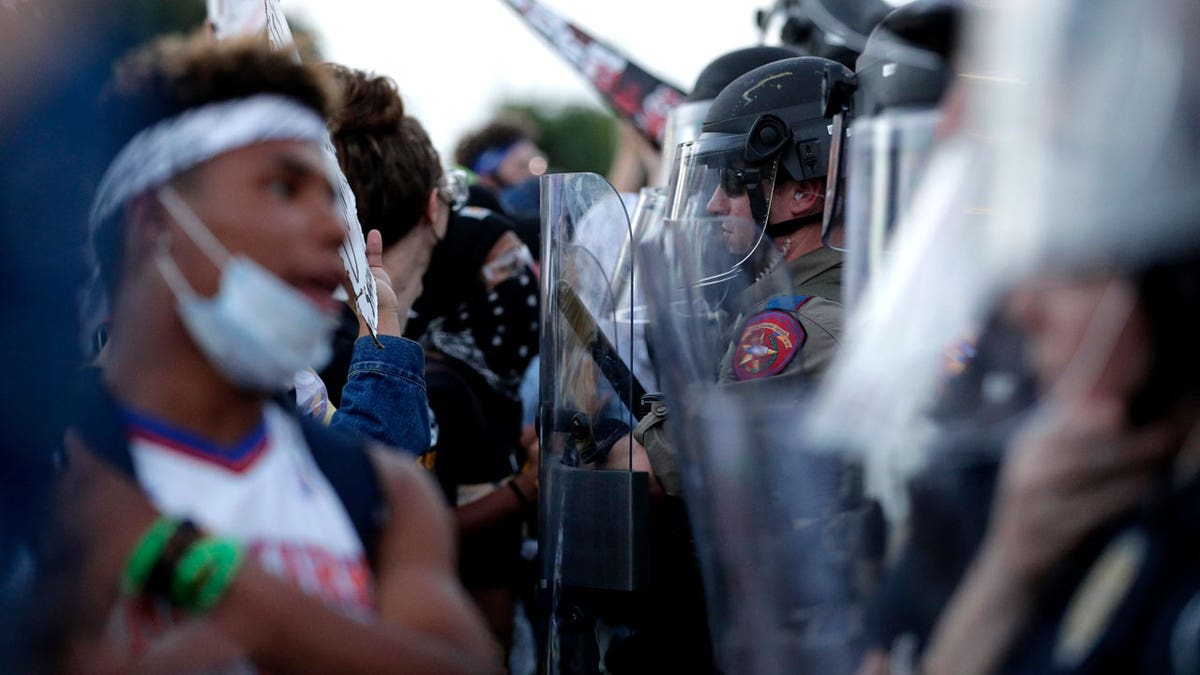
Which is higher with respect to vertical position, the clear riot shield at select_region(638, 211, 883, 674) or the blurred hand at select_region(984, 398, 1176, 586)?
the blurred hand at select_region(984, 398, 1176, 586)

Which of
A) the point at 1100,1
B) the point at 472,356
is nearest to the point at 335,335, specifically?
the point at 472,356

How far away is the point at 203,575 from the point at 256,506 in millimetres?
139

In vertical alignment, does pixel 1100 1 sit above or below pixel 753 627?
above

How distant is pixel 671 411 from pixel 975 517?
2.13ft

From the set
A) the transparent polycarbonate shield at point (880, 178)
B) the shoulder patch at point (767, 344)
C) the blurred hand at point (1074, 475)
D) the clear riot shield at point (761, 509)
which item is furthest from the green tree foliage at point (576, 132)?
the blurred hand at point (1074, 475)

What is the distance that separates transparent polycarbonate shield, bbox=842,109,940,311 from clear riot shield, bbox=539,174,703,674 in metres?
1.02

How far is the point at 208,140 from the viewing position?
4.89 feet

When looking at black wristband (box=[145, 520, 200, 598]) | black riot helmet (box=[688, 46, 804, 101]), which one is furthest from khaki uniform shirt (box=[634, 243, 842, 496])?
black riot helmet (box=[688, 46, 804, 101])

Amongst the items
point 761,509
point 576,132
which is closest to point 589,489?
point 761,509

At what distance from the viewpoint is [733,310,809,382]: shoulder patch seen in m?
2.35

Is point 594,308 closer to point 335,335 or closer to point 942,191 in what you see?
point 335,335

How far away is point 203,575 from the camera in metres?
1.33

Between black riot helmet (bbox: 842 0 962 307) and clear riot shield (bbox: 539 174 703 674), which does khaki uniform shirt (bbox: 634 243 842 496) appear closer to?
clear riot shield (bbox: 539 174 703 674)

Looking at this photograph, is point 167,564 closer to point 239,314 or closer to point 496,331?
point 239,314
